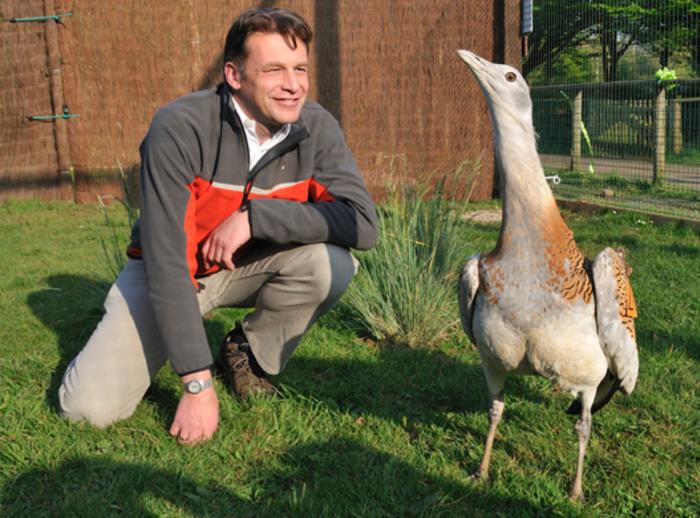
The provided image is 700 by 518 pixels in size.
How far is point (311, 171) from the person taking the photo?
3.41 meters

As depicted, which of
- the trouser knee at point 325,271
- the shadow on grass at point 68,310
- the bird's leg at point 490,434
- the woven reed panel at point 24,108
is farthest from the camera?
the woven reed panel at point 24,108

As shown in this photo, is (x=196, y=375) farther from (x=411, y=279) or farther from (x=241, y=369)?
(x=411, y=279)

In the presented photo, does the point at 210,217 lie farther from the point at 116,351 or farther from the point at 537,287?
the point at 537,287

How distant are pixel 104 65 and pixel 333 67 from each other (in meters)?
2.57

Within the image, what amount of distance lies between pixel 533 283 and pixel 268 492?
1258 mm

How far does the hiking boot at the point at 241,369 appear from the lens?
3523 millimetres

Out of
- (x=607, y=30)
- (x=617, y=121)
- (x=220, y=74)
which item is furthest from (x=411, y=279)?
(x=607, y=30)

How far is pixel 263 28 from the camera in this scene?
119 inches

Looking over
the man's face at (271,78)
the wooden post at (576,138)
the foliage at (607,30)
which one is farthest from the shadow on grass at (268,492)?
the foliage at (607,30)

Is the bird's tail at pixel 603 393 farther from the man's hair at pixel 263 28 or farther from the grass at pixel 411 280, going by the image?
the man's hair at pixel 263 28

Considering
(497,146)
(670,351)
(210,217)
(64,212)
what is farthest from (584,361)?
(64,212)

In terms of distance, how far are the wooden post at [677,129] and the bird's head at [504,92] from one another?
7.65 metres

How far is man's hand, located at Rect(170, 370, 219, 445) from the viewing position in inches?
119

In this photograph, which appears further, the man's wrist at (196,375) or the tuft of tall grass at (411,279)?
the tuft of tall grass at (411,279)
